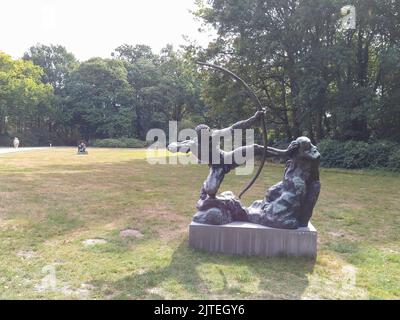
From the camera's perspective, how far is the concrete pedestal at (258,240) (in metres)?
5.08

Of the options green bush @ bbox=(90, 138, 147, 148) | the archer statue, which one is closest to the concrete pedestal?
the archer statue

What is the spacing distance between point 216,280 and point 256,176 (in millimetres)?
1656

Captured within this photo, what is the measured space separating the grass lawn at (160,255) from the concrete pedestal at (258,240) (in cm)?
16

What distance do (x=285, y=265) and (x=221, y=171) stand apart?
4.98 ft

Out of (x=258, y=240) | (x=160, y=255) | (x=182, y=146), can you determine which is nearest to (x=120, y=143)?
(x=182, y=146)

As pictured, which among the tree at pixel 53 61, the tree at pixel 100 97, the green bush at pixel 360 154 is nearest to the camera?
the green bush at pixel 360 154

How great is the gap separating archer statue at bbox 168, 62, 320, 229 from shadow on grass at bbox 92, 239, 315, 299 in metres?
0.54

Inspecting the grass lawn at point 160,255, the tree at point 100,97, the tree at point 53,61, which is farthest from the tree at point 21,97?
the grass lawn at point 160,255

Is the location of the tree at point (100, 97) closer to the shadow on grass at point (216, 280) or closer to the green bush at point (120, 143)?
the green bush at point (120, 143)

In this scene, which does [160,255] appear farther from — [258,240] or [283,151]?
[283,151]

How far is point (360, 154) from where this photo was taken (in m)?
17.4
